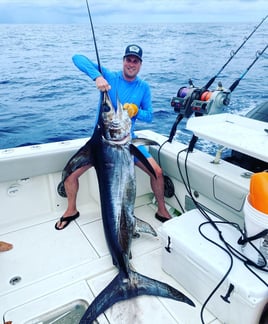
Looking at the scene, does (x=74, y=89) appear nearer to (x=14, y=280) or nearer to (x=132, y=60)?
(x=132, y=60)

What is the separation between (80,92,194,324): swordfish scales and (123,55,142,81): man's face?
70 cm

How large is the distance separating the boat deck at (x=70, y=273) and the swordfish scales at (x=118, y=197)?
3.0 inches

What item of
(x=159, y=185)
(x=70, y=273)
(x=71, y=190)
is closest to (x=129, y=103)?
(x=159, y=185)

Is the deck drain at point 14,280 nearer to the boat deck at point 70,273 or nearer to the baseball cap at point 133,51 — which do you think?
the boat deck at point 70,273

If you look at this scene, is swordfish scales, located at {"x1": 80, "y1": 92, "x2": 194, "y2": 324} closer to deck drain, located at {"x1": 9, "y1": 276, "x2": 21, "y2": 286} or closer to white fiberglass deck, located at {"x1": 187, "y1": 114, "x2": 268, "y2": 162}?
white fiberglass deck, located at {"x1": 187, "y1": 114, "x2": 268, "y2": 162}

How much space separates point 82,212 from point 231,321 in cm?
150

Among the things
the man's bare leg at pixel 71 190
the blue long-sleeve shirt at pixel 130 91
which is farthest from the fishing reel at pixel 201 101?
the man's bare leg at pixel 71 190

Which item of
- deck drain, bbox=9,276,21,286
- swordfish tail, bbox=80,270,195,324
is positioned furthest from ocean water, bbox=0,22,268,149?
deck drain, bbox=9,276,21,286

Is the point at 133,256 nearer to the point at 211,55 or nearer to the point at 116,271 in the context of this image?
the point at 116,271

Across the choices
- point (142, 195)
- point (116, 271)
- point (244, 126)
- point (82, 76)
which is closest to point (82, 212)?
point (142, 195)

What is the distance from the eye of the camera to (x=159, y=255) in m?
2.06

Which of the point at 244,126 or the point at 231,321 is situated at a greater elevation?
the point at 244,126

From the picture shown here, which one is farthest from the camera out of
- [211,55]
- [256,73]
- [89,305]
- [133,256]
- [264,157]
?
[211,55]

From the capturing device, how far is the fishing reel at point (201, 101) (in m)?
2.06
